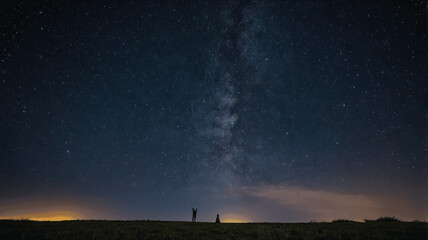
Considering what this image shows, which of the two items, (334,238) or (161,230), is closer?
(334,238)

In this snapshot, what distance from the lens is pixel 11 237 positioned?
33.5 ft

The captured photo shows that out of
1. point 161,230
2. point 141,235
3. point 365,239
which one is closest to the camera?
point 365,239

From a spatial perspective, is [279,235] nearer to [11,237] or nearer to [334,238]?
[334,238]

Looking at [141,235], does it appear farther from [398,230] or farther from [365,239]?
[398,230]

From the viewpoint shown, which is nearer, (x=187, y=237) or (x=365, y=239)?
(x=365, y=239)

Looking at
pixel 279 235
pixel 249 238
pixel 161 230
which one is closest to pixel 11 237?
pixel 161 230

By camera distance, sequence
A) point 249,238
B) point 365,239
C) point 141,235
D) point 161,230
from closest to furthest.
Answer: point 365,239
point 249,238
point 141,235
point 161,230

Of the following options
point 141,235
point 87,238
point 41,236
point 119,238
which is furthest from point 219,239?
point 41,236

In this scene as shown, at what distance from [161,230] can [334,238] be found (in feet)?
28.5

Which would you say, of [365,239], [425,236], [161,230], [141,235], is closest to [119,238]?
[141,235]

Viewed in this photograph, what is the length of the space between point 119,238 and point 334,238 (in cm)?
964

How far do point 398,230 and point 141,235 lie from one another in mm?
12782

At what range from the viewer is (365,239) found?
9.94 m

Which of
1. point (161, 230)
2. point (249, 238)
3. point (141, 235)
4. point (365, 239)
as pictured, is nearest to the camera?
point (365, 239)
